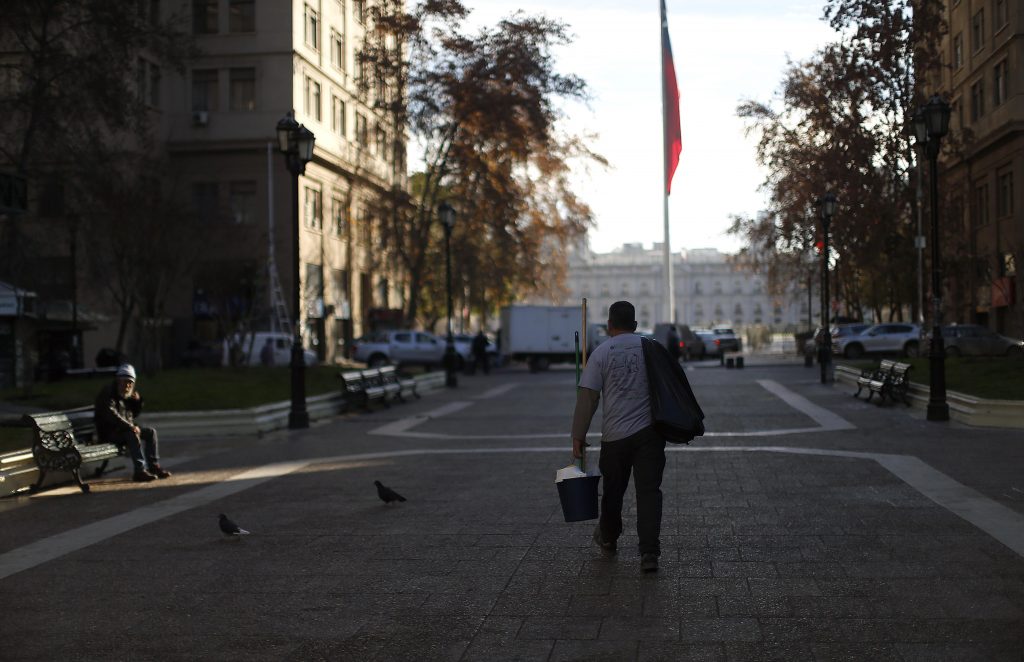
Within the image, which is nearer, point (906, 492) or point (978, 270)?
point (906, 492)

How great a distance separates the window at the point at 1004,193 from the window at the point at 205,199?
1199 inches

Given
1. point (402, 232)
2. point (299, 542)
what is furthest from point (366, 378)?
point (402, 232)

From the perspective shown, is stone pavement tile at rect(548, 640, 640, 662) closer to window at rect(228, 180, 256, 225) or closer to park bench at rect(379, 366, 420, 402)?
park bench at rect(379, 366, 420, 402)

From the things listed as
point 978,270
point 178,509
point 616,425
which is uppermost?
point 978,270

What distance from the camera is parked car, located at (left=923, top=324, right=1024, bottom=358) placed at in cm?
3847

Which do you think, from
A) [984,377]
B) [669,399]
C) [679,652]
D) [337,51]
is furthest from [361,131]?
[679,652]

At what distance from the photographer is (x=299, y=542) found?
920 cm

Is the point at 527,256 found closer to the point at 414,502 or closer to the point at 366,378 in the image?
the point at 366,378

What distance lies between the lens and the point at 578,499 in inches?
306

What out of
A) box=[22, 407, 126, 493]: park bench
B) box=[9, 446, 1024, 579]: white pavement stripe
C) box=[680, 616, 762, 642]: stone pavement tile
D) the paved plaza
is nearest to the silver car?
the paved plaza

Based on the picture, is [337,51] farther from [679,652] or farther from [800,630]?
[679,652]

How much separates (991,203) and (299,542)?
47063mm

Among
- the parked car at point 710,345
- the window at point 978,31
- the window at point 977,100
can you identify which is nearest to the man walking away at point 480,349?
the parked car at point 710,345

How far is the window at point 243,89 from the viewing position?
163 ft
